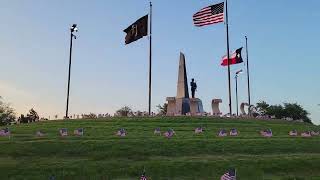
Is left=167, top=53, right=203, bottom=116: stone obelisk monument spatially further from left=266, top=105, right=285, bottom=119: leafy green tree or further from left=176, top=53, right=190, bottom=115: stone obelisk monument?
left=266, top=105, right=285, bottom=119: leafy green tree

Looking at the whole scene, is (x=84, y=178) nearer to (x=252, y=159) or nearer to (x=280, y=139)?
(x=252, y=159)

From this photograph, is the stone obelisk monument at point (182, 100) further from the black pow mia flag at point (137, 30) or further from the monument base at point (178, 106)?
the black pow mia flag at point (137, 30)

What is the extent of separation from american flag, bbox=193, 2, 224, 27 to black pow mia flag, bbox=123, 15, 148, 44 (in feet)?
22.3

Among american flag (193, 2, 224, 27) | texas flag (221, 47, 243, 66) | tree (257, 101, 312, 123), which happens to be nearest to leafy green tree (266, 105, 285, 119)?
tree (257, 101, 312, 123)

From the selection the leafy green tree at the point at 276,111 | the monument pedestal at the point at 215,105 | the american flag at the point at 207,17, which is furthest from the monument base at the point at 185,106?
the leafy green tree at the point at 276,111

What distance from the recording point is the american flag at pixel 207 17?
181 ft

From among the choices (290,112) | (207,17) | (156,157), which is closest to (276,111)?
(290,112)

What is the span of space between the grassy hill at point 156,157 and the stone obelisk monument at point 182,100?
25.1 meters

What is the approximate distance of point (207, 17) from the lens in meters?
55.3

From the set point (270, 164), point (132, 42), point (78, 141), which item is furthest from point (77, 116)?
point (270, 164)

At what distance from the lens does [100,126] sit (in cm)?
4572

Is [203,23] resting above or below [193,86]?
above

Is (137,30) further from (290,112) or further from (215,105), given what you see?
(290,112)

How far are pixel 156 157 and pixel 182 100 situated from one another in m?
36.4
